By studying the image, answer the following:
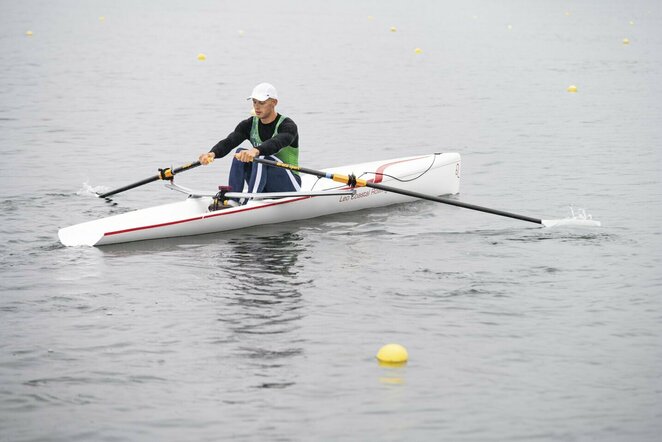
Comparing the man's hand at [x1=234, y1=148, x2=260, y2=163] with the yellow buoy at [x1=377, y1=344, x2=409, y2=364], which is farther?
the man's hand at [x1=234, y1=148, x2=260, y2=163]

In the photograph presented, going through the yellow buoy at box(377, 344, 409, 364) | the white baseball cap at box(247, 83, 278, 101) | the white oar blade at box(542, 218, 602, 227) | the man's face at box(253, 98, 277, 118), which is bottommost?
the yellow buoy at box(377, 344, 409, 364)

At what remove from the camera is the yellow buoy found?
9211 mm

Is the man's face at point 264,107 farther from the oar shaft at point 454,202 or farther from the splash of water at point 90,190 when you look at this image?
the splash of water at point 90,190

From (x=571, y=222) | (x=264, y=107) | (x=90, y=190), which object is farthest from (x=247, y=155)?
(x=571, y=222)

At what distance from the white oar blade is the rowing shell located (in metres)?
Result: 2.38

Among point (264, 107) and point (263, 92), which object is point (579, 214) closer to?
point (264, 107)

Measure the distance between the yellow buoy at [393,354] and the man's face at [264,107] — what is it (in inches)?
195

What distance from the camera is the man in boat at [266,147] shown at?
13.5m

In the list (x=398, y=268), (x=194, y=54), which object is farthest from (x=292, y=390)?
(x=194, y=54)

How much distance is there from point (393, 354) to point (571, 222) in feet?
18.3

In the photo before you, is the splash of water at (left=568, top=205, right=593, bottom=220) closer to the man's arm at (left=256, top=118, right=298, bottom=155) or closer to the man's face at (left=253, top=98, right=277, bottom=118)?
the man's arm at (left=256, top=118, right=298, bottom=155)

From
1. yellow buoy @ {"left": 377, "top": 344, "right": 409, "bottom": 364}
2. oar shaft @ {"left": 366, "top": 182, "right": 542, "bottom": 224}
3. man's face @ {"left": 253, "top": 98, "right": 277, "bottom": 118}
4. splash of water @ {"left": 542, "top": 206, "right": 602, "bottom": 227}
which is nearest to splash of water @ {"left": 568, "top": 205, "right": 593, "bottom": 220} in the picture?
splash of water @ {"left": 542, "top": 206, "right": 602, "bottom": 227}

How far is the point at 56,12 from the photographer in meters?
54.4

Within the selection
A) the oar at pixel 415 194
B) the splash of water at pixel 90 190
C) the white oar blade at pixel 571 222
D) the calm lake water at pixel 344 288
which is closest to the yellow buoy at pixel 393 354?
the calm lake water at pixel 344 288
